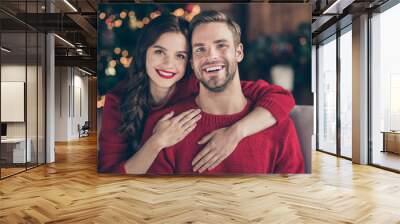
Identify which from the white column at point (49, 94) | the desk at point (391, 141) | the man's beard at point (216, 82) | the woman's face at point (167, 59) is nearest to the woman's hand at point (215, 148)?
the man's beard at point (216, 82)

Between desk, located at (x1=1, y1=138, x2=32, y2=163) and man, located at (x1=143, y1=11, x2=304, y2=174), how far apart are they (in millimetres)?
2362

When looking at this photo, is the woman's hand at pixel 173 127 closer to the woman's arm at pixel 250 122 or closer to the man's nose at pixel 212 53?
the woman's arm at pixel 250 122

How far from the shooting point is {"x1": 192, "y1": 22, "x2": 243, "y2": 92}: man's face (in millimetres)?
6324

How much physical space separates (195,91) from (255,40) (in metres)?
1.35

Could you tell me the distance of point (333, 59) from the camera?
9883 millimetres

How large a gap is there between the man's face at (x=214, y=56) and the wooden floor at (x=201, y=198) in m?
1.64

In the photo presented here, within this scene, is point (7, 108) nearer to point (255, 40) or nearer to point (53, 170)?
point (53, 170)

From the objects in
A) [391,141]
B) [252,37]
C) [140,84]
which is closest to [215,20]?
[252,37]

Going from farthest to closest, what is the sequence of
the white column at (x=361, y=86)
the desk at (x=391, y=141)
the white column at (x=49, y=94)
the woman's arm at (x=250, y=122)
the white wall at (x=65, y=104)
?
the white wall at (x=65, y=104), the white column at (x=49, y=94), the white column at (x=361, y=86), the desk at (x=391, y=141), the woman's arm at (x=250, y=122)

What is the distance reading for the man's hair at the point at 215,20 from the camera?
6387 mm

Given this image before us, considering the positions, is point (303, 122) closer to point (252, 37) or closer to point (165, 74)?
point (252, 37)

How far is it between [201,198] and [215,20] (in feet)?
10.1

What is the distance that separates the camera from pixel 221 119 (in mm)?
6285

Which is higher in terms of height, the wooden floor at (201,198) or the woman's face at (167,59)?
the woman's face at (167,59)
